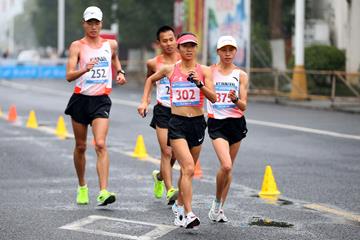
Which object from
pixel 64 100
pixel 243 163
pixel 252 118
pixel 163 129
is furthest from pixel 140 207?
pixel 64 100

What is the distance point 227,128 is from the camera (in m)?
9.75

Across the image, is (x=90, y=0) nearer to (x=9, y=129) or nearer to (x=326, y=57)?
(x=326, y=57)

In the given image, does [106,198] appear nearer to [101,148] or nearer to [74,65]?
[101,148]

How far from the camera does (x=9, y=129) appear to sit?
2116 centimetres

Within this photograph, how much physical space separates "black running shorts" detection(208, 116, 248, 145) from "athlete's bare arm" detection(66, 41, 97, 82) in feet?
4.96

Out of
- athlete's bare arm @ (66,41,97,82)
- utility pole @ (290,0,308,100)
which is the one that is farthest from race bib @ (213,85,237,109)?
utility pole @ (290,0,308,100)

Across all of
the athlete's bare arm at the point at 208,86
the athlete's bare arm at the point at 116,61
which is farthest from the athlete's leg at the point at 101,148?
the athlete's bare arm at the point at 208,86

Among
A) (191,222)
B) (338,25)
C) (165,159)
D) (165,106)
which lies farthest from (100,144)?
(338,25)

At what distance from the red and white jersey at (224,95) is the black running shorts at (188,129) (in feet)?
0.60

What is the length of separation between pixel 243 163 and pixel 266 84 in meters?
18.9

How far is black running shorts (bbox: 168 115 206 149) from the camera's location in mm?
9547

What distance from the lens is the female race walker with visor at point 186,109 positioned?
9.32 metres

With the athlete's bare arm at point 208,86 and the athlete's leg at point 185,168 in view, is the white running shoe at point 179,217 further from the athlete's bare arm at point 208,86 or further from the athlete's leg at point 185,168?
the athlete's bare arm at point 208,86

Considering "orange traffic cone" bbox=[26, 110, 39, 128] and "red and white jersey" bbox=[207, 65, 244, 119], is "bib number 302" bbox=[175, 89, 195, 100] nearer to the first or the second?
"red and white jersey" bbox=[207, 65, 244, 119]
